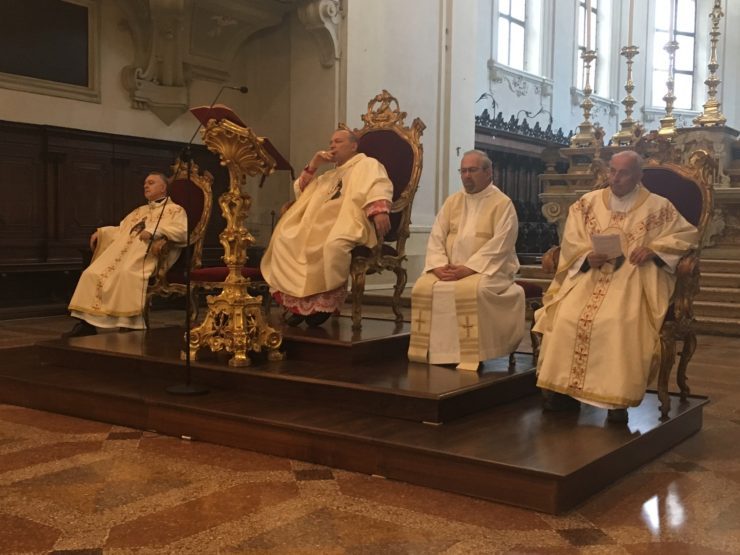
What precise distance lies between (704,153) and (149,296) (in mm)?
3768

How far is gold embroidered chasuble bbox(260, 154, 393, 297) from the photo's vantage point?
15.5ft

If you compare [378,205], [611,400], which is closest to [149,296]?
[378,205]

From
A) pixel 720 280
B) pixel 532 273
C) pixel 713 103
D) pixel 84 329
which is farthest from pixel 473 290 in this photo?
pixel 713 103

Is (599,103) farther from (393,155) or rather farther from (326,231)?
(326,231)

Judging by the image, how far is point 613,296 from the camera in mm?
3721

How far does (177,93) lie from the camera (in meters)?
9.16

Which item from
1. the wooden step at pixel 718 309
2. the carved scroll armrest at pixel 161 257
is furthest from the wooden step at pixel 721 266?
the carved scroll armrest at pixel 161 257

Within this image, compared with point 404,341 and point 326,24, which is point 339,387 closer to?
point 404,341

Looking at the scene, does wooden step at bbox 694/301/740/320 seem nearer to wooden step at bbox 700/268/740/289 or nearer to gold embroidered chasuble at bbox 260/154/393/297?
wooden step at bbox 700/268/740/289

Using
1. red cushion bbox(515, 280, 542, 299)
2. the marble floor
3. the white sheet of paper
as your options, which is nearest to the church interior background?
the marble floor

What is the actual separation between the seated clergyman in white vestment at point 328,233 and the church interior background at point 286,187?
0.93 metres

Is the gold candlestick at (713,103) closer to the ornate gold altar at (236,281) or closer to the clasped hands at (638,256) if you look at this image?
the clasped hands at (638,256)

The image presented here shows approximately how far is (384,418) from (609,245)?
4.29 feet

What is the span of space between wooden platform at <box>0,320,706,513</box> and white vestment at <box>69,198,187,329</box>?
1207mm
